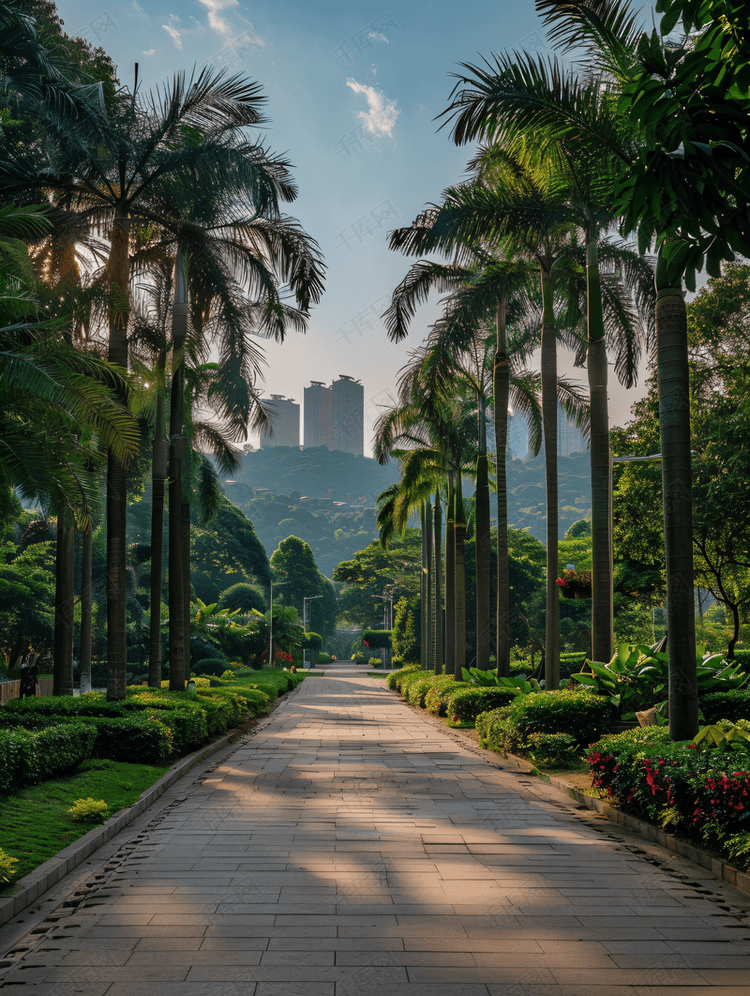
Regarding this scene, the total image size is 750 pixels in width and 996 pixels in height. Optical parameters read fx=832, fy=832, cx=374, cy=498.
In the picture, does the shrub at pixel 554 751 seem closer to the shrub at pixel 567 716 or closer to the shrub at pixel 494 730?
the shrub at pixel 567 716

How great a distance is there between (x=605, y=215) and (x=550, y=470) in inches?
206

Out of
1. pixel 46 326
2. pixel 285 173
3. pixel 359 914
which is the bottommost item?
pixel 359 914

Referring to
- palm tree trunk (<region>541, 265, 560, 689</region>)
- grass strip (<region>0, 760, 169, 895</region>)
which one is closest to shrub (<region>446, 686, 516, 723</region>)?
palm tree trunk (<region>541, 265, 560, 689</region>)

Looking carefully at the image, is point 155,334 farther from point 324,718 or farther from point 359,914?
point 359,914

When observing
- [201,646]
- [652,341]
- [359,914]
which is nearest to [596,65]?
[652,341]

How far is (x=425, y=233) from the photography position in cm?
1711

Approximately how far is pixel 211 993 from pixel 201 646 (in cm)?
4224

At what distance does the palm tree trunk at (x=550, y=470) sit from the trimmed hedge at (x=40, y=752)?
381 inches

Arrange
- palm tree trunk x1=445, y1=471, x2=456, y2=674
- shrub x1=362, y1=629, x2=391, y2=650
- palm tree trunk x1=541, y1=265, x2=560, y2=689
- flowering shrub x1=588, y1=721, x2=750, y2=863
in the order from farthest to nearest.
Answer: shrub x1=362, y1=629, x2=391, y2=650 → palm tree trunk x1=445, y1=471, x2=456, y2=674 → palm tree trunk x1=541, y1=265, x2=560, y2=689 → flowering shrub x1=588, y1=721, x2=750, y2=863

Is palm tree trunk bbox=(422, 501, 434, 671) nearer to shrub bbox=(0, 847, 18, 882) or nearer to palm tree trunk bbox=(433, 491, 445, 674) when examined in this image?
palm tree trunk bbox=(433, 491, 445, 674)

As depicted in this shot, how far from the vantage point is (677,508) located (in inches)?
364

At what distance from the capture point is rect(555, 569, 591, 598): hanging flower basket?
1628 cm

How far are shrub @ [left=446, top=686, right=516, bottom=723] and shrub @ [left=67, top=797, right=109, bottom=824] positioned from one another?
11.5m

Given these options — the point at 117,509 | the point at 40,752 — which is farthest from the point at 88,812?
the point at 117,509
